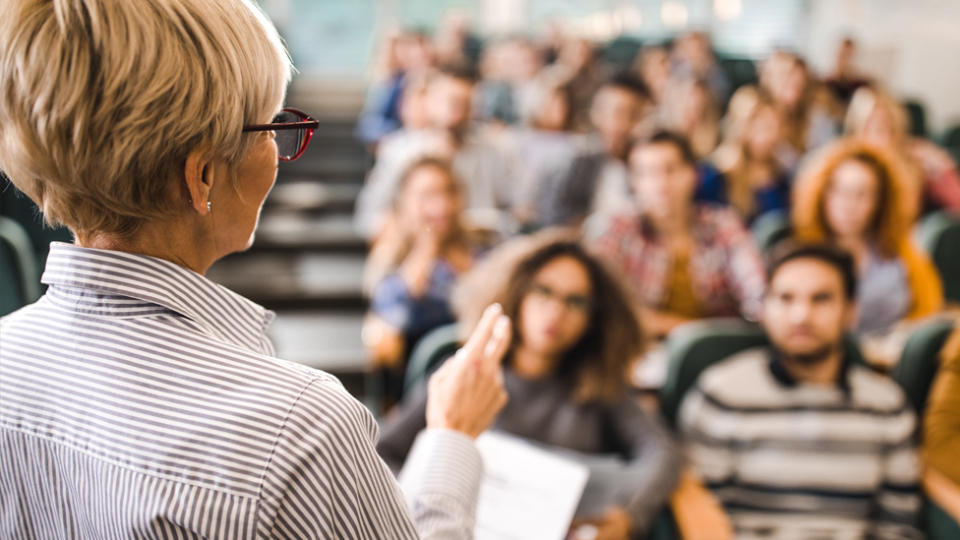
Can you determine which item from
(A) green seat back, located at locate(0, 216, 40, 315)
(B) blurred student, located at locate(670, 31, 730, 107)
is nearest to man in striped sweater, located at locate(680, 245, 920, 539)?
(A) green seat back, located at locate(0, 216, 40, 315)

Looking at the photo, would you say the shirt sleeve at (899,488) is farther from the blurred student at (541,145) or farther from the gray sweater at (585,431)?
the blurred student at (541,145)

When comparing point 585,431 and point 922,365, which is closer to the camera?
point 585,431

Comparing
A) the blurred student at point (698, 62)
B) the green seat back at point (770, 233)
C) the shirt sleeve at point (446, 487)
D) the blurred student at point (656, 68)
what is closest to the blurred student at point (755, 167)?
the green seat back at point (770, 233)

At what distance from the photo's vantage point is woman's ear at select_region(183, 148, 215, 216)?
1.64 ft

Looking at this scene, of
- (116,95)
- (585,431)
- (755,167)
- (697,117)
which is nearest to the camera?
(116,95)

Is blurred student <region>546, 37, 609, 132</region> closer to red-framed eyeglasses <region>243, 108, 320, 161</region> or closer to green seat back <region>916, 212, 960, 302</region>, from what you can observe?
green seat back <region>916, 212, 960, 302</region>

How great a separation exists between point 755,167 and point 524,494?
2.73m

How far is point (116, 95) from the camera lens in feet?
1.51

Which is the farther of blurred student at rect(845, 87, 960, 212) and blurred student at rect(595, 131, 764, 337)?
blurred student at rect(845, 87, 960, 212)

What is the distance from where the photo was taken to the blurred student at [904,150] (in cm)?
351

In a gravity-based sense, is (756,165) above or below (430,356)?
above

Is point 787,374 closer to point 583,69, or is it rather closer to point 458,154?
point 458,154

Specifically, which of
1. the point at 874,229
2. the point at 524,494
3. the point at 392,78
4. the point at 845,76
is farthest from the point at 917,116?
the point at 524,494

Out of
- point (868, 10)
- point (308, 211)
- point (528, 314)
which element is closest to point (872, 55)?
point (868, 10)
